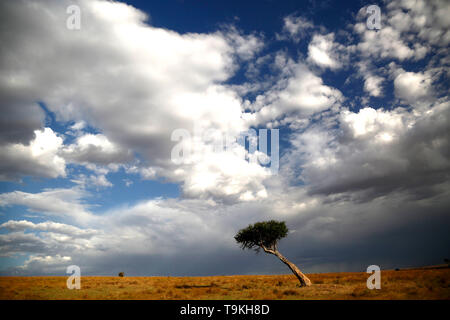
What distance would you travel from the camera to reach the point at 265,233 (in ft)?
128

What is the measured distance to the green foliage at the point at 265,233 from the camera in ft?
128

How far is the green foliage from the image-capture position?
38875 mm

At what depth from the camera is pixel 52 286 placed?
112 ft
